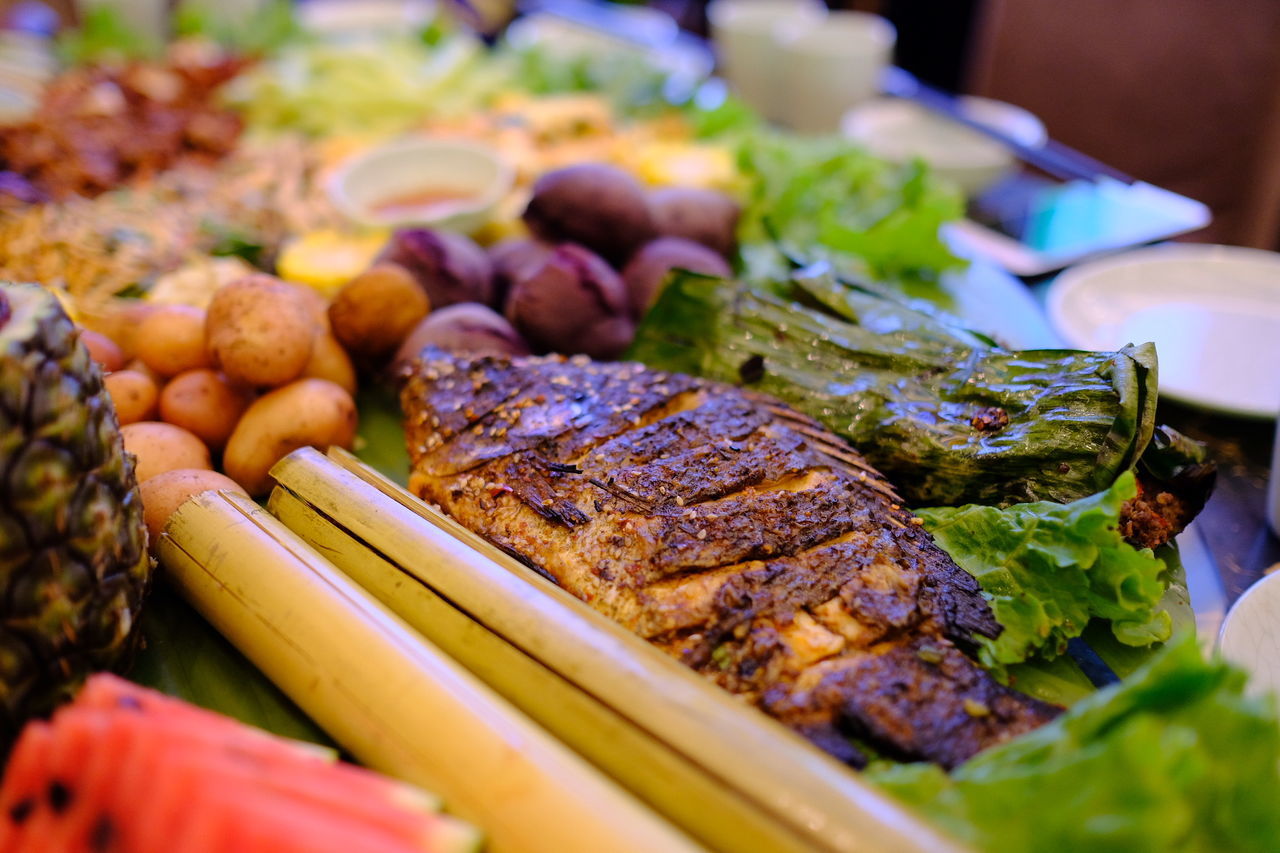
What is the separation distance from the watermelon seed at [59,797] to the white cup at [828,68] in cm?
566

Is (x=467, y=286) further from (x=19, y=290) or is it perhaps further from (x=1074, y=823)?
(x=1074, y=823)

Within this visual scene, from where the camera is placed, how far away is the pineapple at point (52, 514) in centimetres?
156

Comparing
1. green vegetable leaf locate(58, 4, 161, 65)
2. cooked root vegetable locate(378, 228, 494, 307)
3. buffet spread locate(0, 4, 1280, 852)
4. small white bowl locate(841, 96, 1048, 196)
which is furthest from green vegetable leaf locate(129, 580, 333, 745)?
Result: green vegetable leaf locate(58, 4, 161, 65)

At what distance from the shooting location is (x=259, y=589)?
1942 mm

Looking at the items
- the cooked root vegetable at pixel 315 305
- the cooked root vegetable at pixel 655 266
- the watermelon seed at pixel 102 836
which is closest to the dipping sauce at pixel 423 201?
the cooked root vegetable at pixel 315 305

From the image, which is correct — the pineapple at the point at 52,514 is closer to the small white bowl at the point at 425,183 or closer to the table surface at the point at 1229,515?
the small white bowl at the point at 425,183

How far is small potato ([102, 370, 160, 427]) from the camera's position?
2658 mm

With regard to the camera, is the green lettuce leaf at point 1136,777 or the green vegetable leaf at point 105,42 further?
the green vegetable leaf at point 105,42

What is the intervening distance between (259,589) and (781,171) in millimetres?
3724

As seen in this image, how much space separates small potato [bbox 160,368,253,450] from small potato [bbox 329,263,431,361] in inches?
18.5

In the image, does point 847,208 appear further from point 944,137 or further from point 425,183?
point 425,183

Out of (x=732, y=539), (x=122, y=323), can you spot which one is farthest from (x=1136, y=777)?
(x=122, y=323)

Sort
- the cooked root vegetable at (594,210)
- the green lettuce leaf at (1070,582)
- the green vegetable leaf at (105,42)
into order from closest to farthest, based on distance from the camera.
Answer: the green lettuce leaf at (1070,582), the cooked root vegetable at (594,210), the green vegetable leaf at (105,42)

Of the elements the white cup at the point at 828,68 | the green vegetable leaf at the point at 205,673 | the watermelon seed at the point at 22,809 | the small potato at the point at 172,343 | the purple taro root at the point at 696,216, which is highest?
the white cup at the point at 828,68
